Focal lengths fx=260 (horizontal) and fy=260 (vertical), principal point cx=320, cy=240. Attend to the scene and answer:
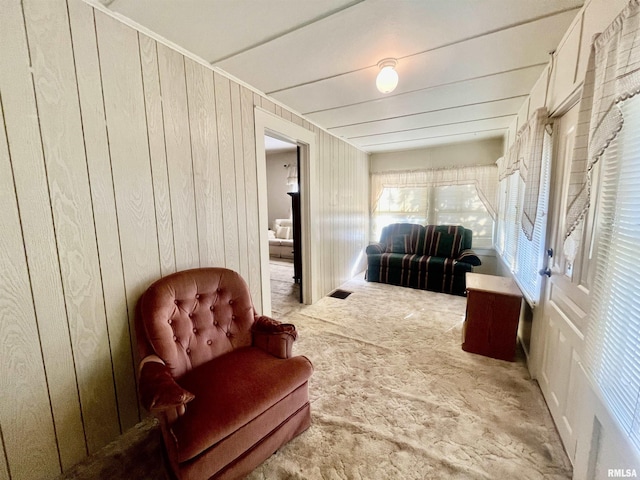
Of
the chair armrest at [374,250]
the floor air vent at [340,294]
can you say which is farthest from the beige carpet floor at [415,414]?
the chair armrest at [374,250]

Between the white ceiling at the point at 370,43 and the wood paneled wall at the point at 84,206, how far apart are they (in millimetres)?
297

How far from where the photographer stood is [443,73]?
6.47 feet

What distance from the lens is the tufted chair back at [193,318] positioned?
1407 mm

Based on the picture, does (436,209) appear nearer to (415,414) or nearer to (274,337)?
(415,414)

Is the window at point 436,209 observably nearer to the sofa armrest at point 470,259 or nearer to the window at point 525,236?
the sofa armrest at point 470,259

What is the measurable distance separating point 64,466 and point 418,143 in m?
4.94

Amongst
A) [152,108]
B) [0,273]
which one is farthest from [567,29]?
[0,273]

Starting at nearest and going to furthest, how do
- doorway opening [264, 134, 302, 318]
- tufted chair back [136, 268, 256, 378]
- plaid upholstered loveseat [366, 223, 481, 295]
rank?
1. tufted chair back [136, 268, 256, 378]
2. plaid upholstered loveseat [366, 223, 481, 295]
3. doorway opening [264, 134, 302, 318]

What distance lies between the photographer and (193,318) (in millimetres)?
1582

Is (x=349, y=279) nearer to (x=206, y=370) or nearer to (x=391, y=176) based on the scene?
(x=391, y=176)

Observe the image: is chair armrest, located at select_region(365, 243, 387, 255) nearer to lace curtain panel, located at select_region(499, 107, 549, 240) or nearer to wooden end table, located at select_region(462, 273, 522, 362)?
wooden end table, located at select_region(462, 273, 522, 362)

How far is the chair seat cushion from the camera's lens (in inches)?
42.9

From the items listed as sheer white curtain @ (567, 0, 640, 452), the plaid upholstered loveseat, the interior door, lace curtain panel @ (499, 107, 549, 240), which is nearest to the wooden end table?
the interior door

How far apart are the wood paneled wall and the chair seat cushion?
1.78 feet
